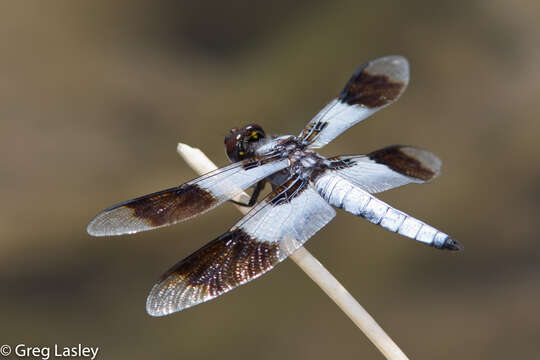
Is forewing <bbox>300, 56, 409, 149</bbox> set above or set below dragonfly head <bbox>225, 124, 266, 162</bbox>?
below

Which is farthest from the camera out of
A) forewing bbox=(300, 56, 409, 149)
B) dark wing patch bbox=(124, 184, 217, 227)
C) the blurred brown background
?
the blurred brown background

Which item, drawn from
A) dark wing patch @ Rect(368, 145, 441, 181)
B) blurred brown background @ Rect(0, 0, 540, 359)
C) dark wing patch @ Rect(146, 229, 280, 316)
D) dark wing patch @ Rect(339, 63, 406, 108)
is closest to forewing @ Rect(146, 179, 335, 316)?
dark wing patch @ Rect(146, 229, 280, 316)

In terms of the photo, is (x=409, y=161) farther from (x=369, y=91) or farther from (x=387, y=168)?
(x=369, y=91)

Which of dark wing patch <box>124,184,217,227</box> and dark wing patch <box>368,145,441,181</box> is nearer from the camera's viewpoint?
dark wing patch <box>124,184,217,227</box>

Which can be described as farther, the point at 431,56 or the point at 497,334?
the point at 431,56

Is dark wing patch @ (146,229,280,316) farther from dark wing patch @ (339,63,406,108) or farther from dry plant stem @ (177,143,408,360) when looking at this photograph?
dark wing patch @ (339,63,406,108)

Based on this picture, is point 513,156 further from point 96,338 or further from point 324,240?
point 96,338

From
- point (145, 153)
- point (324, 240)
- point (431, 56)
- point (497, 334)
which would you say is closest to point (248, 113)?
point (145, 153)

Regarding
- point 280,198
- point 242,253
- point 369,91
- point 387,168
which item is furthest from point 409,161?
point 242,253
